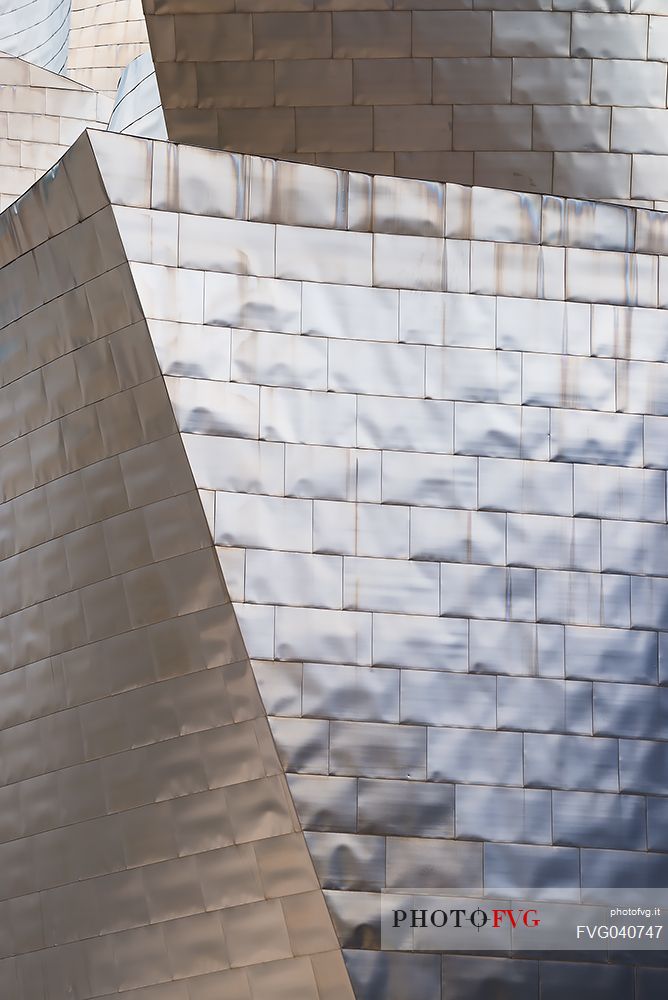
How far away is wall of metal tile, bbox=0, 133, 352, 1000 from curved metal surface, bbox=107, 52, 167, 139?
739 centimetres

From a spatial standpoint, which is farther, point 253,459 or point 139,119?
point 139,119

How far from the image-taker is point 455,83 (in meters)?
8.99

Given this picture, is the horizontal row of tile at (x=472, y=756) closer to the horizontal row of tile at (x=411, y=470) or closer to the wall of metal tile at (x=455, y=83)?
the horizontal row of tile at (x=411, y=470)

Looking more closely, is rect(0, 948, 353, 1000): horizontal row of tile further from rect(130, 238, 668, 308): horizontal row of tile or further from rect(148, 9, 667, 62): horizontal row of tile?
rect(148, 9, 667, 62): horizontal row of tile

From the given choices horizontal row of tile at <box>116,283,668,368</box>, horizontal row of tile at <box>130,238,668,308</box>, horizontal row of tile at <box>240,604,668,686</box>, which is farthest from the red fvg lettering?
horizontal row of tile at <box>130,238,668,308</box>

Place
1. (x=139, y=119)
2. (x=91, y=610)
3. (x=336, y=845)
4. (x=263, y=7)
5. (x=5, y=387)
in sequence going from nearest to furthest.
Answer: (x=336, y=845), (x=91, y=610), (x=5, y=387), (x=263, y=7), (x=139, y=119)

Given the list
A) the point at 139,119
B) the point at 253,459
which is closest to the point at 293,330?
the point at 253,459

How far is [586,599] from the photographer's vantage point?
24.9 ft

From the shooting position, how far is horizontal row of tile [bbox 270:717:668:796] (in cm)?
705

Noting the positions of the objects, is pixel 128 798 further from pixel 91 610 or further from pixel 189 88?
pixel 189 88

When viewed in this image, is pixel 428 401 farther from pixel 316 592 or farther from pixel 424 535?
pixel 316 592

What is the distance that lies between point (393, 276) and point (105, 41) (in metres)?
16.5

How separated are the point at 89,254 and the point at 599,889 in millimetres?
4412

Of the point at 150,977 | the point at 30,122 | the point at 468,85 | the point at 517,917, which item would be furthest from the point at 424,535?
the point at 30,122
